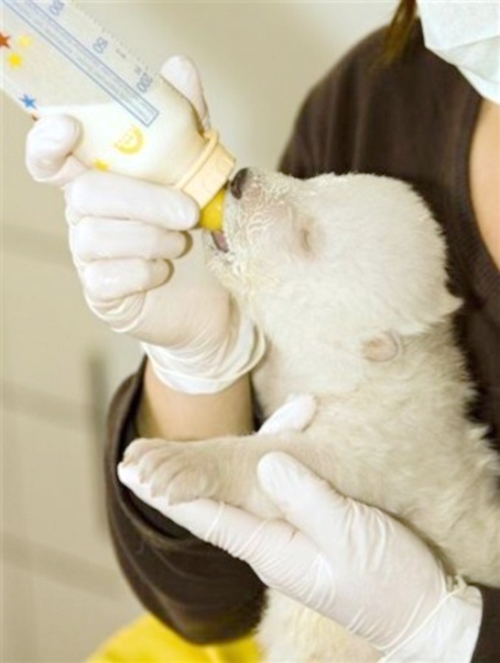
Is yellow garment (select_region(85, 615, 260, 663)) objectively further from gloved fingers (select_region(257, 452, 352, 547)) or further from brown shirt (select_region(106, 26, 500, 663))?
gloved fingers (select_region(257, 452, 352, 547))

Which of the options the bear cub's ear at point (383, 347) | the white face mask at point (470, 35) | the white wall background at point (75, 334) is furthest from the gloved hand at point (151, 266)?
the white wall background at point (75, 334)

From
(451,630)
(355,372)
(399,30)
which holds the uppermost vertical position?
(399,30)

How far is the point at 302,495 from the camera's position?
1.07 m

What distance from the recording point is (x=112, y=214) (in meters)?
1.03

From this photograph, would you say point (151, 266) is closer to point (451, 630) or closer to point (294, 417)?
point (294, 417)

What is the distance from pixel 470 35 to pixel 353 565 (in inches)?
18.0

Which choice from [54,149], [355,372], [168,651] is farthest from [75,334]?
[54,149]

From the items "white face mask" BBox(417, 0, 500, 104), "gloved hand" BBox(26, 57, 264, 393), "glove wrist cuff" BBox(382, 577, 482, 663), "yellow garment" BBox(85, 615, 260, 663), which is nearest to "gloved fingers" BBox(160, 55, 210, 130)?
"gloved hand" BBox(26, 57, 264, 393)

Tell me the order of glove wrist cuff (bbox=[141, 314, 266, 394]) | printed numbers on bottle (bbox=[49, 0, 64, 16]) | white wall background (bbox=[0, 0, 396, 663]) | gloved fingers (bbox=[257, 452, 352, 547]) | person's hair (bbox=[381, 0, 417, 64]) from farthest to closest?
1. white wall background (bbox=[0, 0, 396, 663])
2. person's hair (bbox=[381, 0, 417, 64])
3. glove wrist cuff (bbox=[141, 314, 266, 394])
4. gloved fingers (bbox=[257, 452, 352, 547])
5. printed numbers on bottle (bbox=[49, 0, 64, 16])

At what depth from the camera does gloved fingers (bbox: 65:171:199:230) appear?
39.2 inches

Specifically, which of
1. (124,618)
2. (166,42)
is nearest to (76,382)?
(124,618)

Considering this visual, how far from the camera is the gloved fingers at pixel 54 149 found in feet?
3.18

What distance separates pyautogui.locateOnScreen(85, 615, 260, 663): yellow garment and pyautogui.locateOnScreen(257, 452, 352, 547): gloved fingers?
34cm

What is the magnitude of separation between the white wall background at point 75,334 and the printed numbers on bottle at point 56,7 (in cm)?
77
